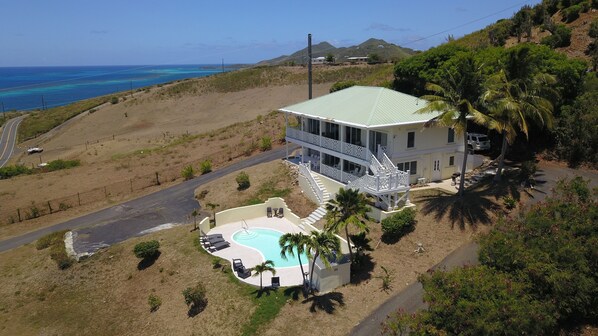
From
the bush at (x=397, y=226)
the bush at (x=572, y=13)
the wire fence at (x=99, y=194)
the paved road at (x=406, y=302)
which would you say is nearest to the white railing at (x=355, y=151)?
the bush at (x=397, y=226)

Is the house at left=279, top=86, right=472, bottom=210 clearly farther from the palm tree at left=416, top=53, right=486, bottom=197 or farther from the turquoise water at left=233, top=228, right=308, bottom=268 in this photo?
the turquoise water at left=233, top=228, right=308, bottom=268

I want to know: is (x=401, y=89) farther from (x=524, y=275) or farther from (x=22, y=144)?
(x=22, y=144)

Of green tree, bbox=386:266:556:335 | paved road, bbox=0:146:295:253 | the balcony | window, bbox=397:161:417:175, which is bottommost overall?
paved road, bbox=0:146:295:253

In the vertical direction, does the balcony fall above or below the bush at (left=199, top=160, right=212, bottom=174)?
above

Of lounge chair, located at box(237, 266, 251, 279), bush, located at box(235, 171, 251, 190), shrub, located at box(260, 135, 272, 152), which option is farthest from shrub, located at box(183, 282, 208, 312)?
shrub, located at box(260, 135, 272, 152)

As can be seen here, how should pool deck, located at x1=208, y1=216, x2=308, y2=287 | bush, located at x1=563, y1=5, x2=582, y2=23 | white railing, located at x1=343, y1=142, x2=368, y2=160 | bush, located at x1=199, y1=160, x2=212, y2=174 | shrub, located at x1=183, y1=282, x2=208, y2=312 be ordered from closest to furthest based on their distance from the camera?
shrub, located at x1=183, y1=282, x2=208, y2=312 < pool deck, located at x1=208, y1=216, x2=308, y2=287 < white railing, located at x1=343, y1=142, x2=368, y2=160 < bush, located at x1=199, y1=160, x2=212, y2=174 < bush, located at x1=563, y1=5, x2=582, y2=23

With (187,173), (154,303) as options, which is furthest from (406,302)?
(187,173)

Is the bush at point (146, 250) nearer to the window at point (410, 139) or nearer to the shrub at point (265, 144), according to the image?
the window at point (410, 139)
